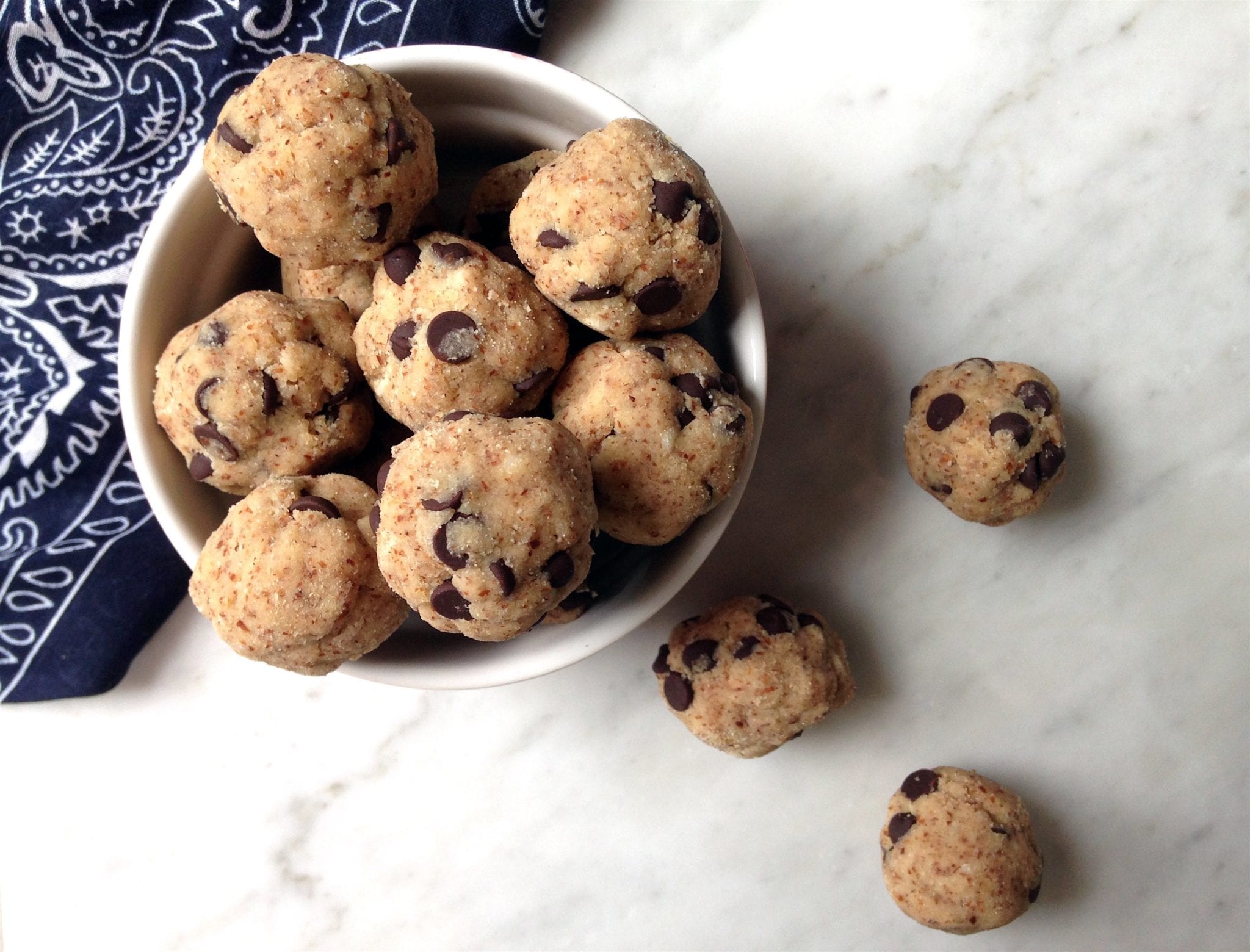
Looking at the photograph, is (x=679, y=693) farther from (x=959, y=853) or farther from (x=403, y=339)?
(x=403, y=339)

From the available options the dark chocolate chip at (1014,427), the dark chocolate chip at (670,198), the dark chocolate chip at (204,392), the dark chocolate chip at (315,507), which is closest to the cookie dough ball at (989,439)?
the dark chocolate chip at (1014,427)

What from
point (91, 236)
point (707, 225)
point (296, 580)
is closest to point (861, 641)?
point (707, 225)

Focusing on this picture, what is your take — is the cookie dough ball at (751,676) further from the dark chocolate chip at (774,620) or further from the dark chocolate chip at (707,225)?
the dark chocolate chip at (707,225)

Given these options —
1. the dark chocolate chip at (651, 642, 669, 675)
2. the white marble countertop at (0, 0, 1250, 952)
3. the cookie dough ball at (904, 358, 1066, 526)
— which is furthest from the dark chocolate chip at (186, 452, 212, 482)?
the cookie dough ball at (904, 358, 1066, 526)

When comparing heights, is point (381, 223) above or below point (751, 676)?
above

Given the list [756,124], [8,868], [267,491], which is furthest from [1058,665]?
[8,868]

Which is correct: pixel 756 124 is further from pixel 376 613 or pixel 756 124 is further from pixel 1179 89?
pixel 376 613
